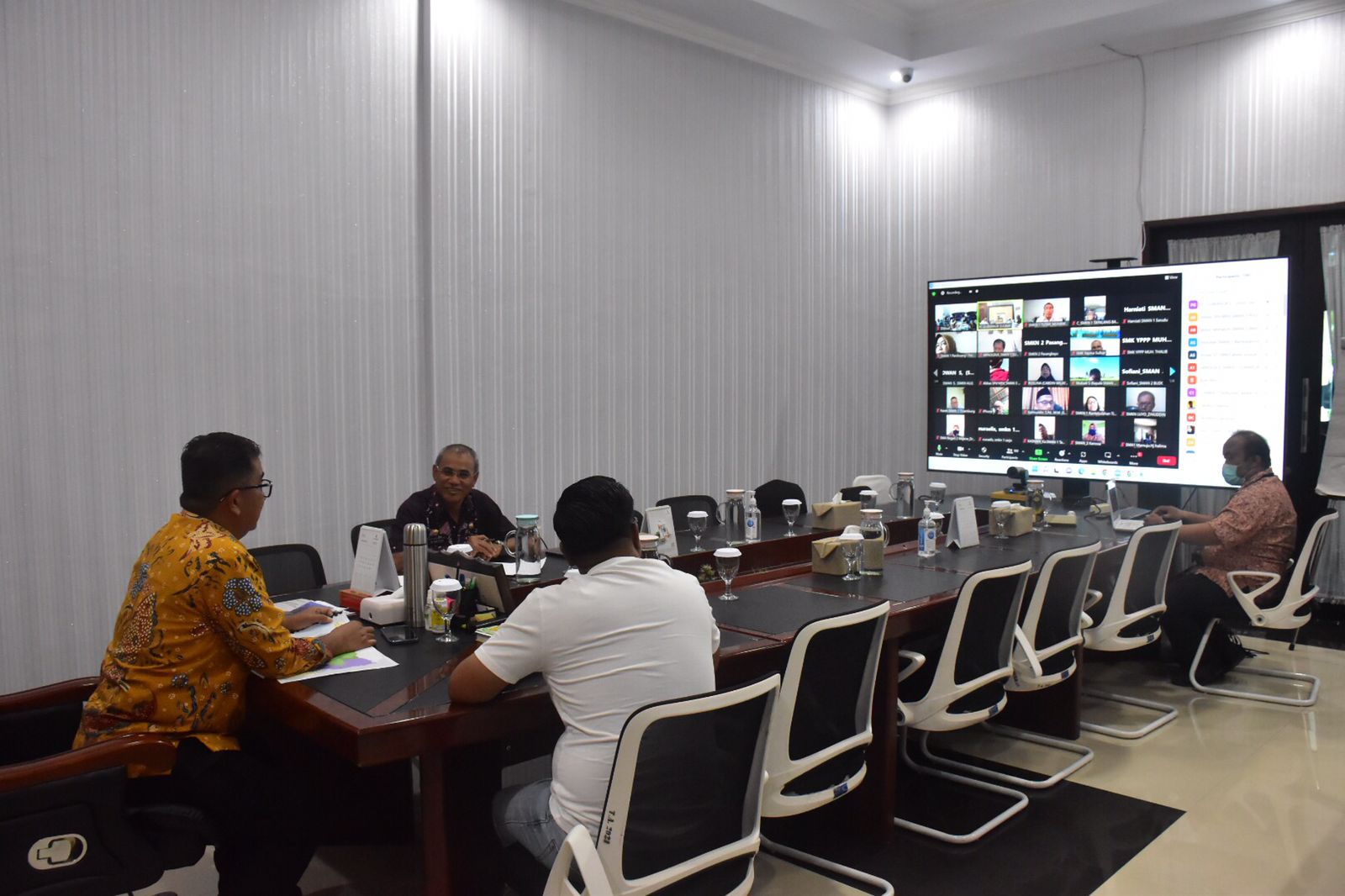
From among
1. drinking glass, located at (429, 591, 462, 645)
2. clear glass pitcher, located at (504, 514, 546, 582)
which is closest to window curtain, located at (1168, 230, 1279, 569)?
clear glass pitcher, located at (504, 514, 546, 582)

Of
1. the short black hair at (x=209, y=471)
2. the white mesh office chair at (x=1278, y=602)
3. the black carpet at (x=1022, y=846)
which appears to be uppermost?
the short black hair at (x=209, y=471)

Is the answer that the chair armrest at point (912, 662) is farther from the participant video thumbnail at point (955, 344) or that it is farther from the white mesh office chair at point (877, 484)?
the participant video thumbnail at point (955, 344)

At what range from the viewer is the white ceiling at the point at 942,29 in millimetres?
5941

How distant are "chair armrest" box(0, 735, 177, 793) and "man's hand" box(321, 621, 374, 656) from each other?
428mm

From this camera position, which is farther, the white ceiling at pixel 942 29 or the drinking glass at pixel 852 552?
the white ceiling at pixel 942 29

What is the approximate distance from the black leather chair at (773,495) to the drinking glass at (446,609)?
3024mm

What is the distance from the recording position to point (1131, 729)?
432cm

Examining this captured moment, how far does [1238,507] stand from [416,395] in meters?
4.06

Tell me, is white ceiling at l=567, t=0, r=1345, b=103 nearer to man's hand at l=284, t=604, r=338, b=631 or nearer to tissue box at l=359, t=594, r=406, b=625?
tissue box at l=359, t=594, r=406, b=625

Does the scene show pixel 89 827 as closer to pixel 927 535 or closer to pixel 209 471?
pixel 209 471

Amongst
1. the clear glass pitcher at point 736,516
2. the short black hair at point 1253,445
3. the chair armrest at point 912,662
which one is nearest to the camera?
the chair armrest at point 912,662

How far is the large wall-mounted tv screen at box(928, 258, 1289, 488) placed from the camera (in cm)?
557

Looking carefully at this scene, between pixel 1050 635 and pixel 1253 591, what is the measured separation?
1.72 metres

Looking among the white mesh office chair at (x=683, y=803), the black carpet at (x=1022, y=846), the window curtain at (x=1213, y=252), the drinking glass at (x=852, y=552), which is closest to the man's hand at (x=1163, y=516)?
the window curtain at (x=1213, y=252)
